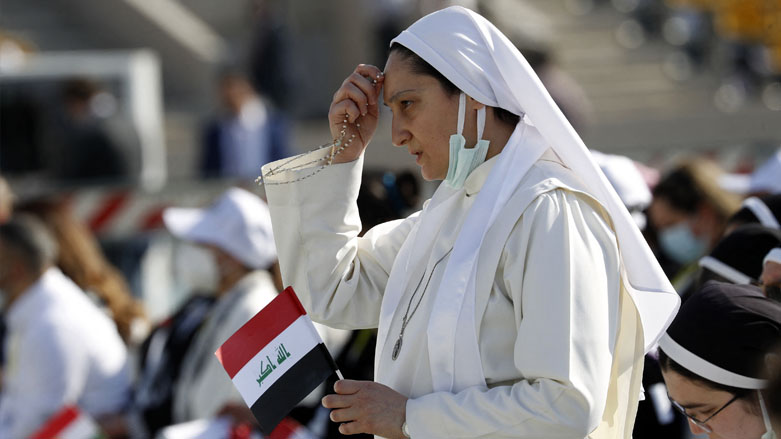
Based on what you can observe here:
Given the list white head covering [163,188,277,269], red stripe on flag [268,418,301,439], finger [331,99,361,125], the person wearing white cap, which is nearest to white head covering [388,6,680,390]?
finger [331,99,361,125]

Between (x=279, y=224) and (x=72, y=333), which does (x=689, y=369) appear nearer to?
(x=279, y=224)

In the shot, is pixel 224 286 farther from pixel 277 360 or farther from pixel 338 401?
pixel 338 401

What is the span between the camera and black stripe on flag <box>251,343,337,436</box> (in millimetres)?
2967

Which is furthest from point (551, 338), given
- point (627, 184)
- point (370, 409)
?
point (627, 184)

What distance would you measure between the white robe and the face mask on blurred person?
322 centimetres

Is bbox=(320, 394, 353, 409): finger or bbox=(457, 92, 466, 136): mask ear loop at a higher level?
bbox=(457, 92, 466, 136): mask ear loop

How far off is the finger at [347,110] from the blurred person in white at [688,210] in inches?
123

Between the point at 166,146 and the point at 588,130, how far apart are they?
5050 millimetres

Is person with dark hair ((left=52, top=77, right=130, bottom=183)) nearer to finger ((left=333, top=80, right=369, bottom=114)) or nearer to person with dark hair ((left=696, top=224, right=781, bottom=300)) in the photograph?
person with dark hair ((left=696, top=224, right=781, bottom=300))

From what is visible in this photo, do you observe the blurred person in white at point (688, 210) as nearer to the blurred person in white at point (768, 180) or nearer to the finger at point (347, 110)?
the blurred person in white at point (768, 180)

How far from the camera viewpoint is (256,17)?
14.7m

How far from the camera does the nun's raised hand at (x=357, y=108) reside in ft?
10.0

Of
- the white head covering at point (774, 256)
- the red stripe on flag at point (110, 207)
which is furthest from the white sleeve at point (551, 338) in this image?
the red stripe on flag at point (110, 207)

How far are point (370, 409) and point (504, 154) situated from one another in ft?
2.12
